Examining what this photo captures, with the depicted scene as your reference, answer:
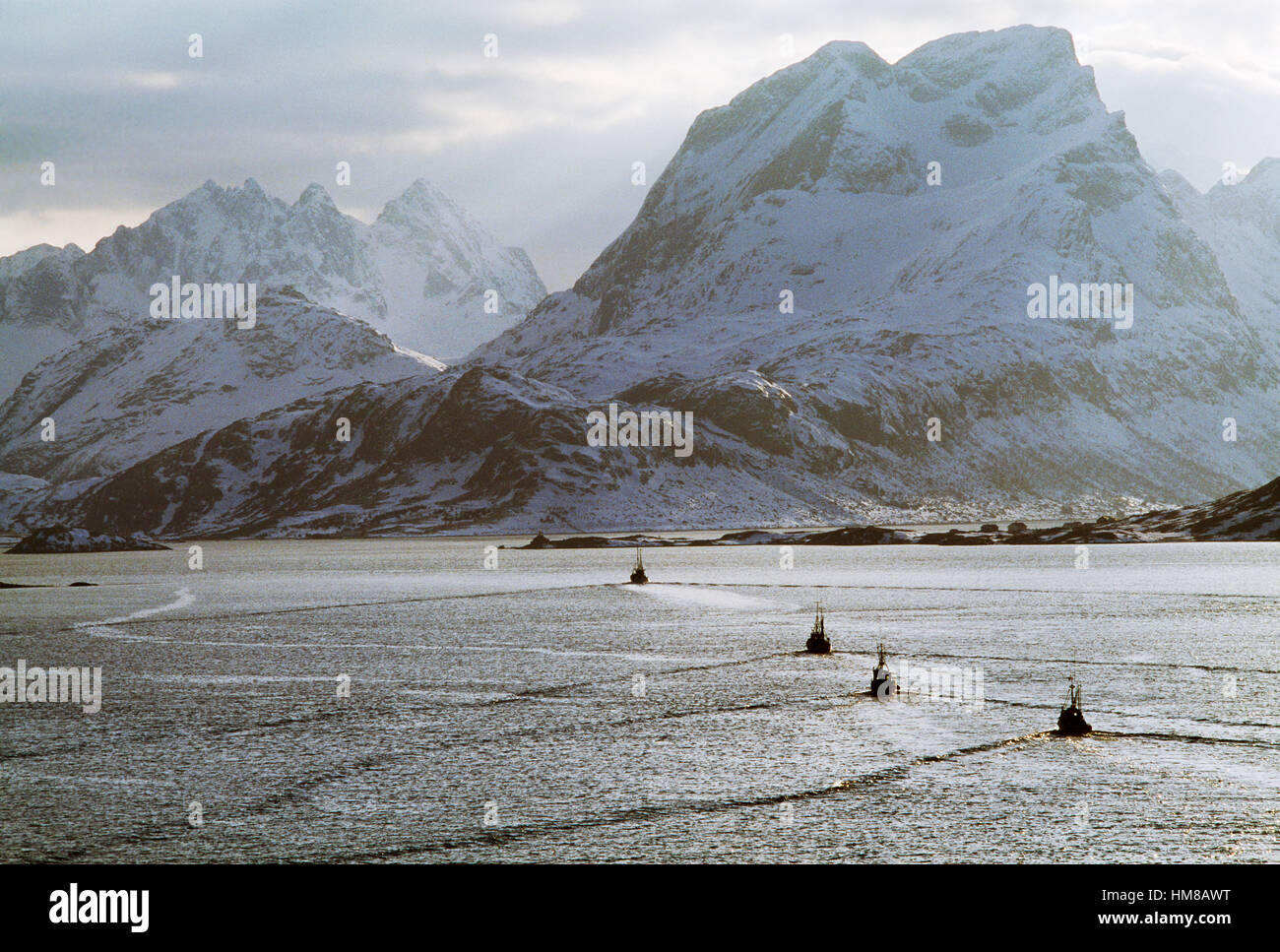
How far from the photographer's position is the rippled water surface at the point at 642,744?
872 inches

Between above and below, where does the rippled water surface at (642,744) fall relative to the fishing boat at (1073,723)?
below

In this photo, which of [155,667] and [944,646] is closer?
[155,667]

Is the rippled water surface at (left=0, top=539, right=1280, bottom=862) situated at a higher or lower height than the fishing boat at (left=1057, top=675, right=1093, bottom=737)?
lower

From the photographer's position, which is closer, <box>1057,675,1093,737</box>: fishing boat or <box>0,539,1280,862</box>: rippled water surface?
<box>0,539,1280,862</box>: rippled water surface

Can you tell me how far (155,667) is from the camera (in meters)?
47.9

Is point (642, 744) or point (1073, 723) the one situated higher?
point (1073, 723)

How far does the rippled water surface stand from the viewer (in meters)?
22.2

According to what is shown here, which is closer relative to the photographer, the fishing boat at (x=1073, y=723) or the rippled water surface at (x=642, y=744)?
the rippled water surface at (x=642, y=744)

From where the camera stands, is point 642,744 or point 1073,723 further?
point 1073,723

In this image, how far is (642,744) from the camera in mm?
30250
